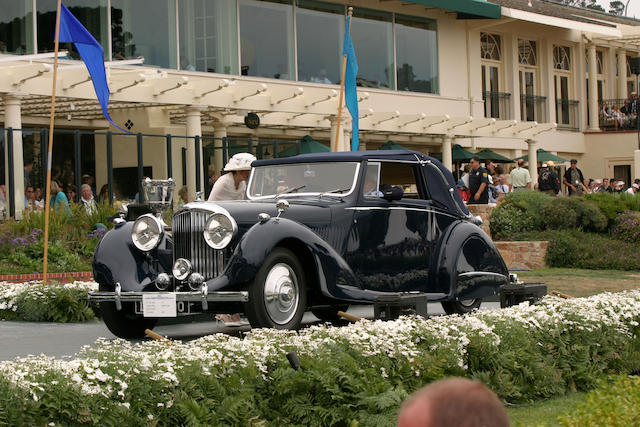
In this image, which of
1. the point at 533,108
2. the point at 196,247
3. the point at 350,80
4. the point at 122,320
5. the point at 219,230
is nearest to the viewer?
the point at 219,230

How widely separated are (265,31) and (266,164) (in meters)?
19.2

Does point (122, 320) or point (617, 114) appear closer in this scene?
point (122, 320)

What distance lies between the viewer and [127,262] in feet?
31.2

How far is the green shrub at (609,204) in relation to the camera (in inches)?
837

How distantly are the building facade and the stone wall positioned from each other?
6195 millimetres

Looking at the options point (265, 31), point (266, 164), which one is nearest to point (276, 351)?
point (266, 164)

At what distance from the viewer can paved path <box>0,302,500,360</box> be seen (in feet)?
29.6

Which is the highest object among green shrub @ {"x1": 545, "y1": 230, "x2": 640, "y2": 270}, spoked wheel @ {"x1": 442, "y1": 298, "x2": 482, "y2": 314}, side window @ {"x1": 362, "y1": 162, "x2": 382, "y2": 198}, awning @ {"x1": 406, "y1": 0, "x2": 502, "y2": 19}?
awning @ {"x1": 406, "y1": 0, "x2": 502, "y2": 19}

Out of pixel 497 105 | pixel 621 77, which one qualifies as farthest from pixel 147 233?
pixel 621 77

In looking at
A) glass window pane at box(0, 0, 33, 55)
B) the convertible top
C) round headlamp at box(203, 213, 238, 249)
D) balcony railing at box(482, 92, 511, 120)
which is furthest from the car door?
balcony railing at box(482, 92, 511, 120)

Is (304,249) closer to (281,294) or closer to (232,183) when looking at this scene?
(281,294)

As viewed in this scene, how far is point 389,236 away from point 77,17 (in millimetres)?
16560

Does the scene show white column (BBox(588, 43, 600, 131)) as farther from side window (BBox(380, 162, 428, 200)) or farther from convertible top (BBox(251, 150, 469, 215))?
side window (BBox(380, 162, 428, 200))

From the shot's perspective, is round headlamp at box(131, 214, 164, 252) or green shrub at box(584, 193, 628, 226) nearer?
round headlamp at box(131, 214, 164, 252)
